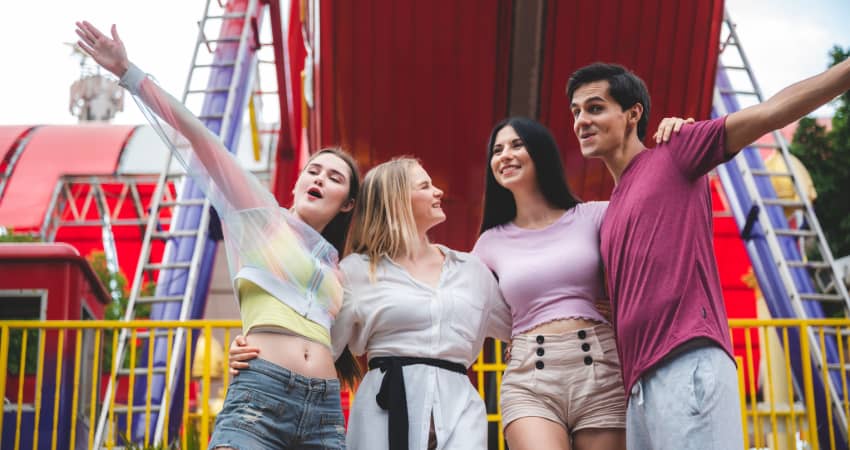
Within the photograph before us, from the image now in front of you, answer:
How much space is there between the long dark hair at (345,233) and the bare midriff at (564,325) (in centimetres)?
60

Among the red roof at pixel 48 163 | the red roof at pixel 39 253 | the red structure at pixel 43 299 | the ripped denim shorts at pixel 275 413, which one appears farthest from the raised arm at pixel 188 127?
the red roof at pixel 48 163

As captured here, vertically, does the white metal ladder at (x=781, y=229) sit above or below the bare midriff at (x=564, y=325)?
above

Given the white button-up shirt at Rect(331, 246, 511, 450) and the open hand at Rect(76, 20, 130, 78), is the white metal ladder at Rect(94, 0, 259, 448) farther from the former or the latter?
the open hand at Rect(76, 20, 130, 78)

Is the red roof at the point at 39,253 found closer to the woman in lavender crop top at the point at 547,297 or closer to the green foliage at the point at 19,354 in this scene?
the green foliage at the point at 19,354

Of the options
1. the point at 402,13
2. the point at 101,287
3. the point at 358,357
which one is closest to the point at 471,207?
the point at 402,13

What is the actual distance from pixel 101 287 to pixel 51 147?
9.74 m

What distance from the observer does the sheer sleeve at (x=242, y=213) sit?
8.41ft

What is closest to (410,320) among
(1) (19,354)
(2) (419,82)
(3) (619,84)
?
(3) (619,84)

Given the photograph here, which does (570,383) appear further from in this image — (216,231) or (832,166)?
(832,166)

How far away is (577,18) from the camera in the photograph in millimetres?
5656

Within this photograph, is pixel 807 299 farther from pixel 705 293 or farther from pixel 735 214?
pixel 705 293

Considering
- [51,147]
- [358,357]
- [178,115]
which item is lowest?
[358,357]

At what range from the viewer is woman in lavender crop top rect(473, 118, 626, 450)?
2.66m

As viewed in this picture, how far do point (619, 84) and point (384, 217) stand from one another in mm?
807
